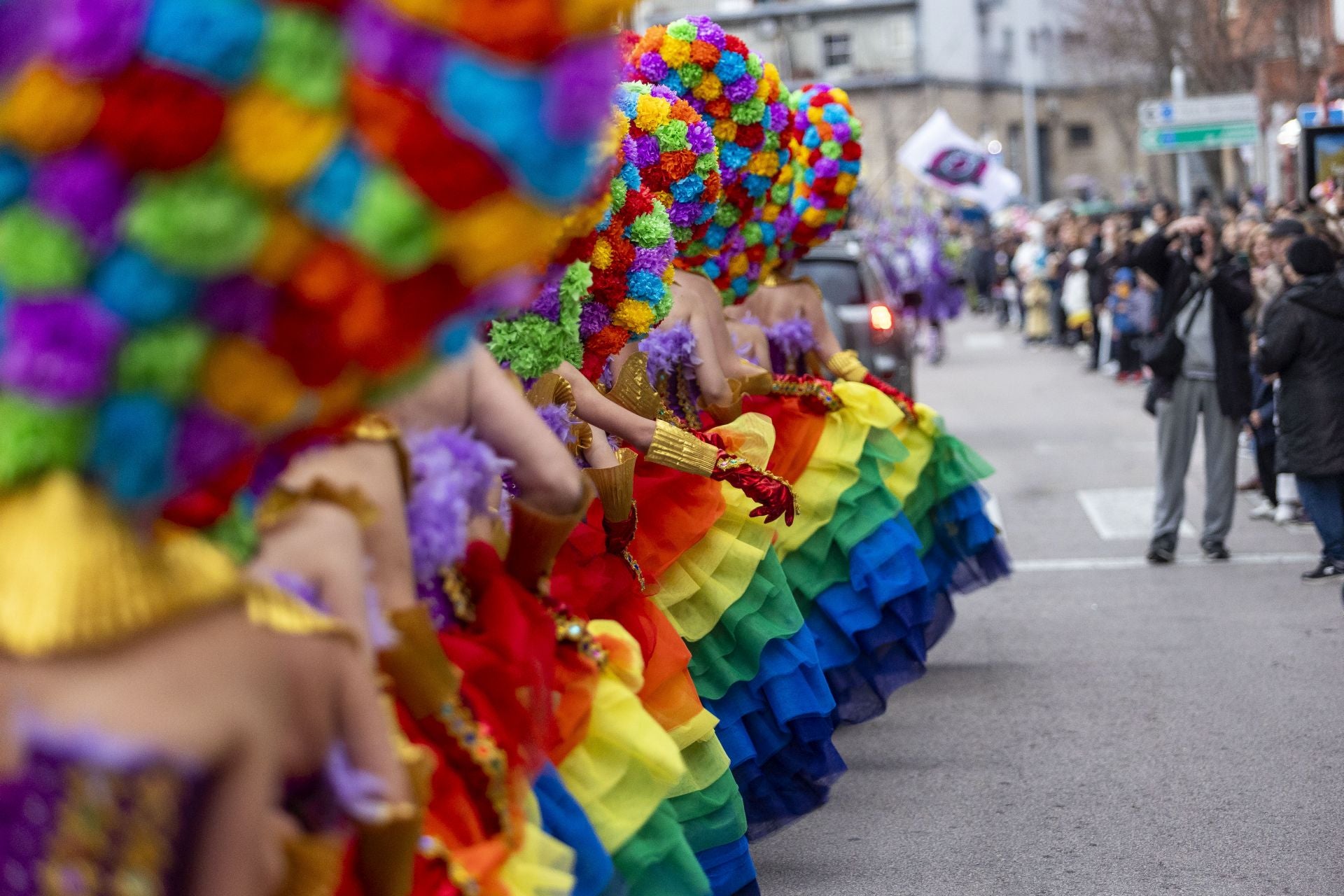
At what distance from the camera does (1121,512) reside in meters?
12.9

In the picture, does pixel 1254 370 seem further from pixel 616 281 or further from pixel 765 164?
pixel 616 281

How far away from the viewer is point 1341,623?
9016mm

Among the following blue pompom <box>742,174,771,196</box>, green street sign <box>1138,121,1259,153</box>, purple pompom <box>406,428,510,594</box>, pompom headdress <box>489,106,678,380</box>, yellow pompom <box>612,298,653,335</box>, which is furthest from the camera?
green street sign <box>1138,121,1259,153</box>

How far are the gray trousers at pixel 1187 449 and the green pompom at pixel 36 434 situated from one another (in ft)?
30.4

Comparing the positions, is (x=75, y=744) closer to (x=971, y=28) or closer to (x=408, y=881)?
(x=408, y=881)

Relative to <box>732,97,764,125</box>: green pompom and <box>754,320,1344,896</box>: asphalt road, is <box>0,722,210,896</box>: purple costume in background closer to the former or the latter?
<box>754,320,1344,896</box>: asphalt road

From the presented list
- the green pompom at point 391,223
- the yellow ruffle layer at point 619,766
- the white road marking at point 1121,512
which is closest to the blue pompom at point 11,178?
the green pompom at point 391,223

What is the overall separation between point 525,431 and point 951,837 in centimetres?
304

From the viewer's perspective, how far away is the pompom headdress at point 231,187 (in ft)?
6.33

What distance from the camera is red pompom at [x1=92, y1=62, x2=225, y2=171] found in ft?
6.29

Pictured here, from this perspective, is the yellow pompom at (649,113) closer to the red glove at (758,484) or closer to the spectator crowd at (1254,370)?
the red glove at (758,484)

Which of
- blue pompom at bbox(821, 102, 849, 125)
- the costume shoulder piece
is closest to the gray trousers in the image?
blue pompom at bbox(821, 102, 849, 125)

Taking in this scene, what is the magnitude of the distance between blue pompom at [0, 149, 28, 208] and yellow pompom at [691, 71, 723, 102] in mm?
5383

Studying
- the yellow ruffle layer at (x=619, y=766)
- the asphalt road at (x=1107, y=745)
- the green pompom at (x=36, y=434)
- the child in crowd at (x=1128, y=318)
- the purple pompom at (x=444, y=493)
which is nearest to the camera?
the green pompom at (x=36, y=434)
